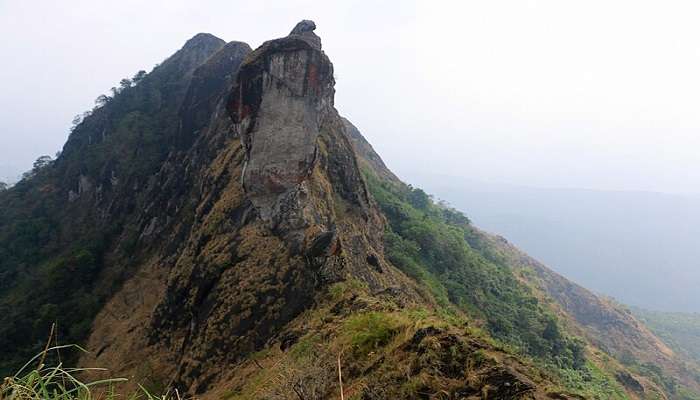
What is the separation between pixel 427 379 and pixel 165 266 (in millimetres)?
25790

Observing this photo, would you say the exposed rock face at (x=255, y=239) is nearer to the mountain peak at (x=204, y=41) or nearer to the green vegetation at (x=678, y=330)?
the mountain peak at (x=204, y=41)

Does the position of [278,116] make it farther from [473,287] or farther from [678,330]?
[678,330]

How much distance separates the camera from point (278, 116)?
21.2 m

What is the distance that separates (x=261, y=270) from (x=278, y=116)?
7.99 m

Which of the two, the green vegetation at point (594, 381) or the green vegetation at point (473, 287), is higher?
the green vegetation at point (473, 287)

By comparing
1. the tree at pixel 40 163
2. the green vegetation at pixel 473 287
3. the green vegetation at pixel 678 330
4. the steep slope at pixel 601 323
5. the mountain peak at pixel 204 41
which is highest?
the mountain peak at pixel 204 41

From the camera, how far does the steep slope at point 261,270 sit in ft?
28.0

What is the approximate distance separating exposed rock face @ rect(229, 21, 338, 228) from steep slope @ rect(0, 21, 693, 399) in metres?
0.09

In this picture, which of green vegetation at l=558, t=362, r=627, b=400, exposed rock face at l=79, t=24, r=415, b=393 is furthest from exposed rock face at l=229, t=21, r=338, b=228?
green vegetation at l=558, t=362, r=627, b=400

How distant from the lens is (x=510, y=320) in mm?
36656

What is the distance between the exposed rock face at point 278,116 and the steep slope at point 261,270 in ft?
0.29

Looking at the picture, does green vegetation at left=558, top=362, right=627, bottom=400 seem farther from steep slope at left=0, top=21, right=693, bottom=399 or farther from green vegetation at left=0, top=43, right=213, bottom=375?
green vegetation at left=0, top=43, right=213, bottom=375

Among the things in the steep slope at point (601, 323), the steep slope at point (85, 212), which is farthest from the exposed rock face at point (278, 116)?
the steep slope at point (601, 323)

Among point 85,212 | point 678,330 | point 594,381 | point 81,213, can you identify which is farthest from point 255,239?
point 678,330
